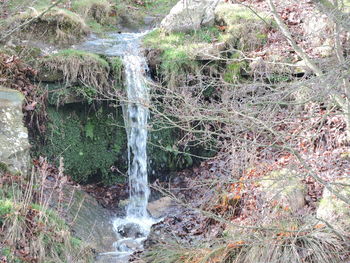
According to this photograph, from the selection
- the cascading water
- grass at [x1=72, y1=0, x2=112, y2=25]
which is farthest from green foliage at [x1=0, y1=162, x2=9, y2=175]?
grass at [x1=72, y1=0, x2=112, y2=25]

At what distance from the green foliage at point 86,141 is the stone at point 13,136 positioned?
3.80 feet

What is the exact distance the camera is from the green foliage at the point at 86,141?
7988 millimetres

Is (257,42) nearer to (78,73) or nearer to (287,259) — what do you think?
(78,73)

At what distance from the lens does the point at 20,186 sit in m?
5.95

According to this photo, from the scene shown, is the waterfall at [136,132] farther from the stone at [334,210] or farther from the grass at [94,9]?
the stone at [334,210]

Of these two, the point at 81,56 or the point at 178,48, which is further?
the point at 178,48

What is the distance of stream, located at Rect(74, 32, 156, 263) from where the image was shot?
24.0 ft

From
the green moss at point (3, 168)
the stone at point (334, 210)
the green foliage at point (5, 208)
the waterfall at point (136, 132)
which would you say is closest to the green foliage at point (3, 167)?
the green moss at point (3, 168)

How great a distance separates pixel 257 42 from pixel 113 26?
11.9ft

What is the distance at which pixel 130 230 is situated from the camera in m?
7.19

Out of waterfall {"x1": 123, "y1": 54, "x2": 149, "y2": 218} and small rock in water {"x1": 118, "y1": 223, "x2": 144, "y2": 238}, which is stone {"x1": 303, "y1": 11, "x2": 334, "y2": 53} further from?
small rock in water {"x1": 118, "y1": 223, "x2": 144, "y2": 238}

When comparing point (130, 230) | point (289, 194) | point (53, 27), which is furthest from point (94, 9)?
point (289, 194)

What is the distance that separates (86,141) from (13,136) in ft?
6.69

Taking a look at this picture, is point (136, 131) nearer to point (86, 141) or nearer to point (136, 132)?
point (136, 132)
